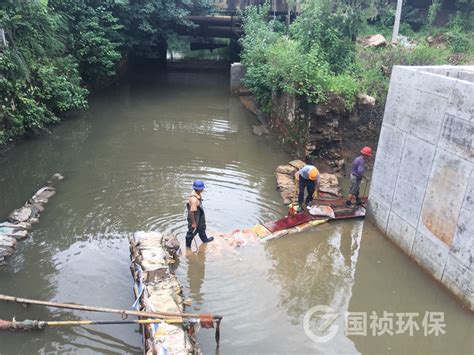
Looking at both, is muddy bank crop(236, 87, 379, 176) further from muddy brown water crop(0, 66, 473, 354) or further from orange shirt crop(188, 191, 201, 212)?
orange shirt crop(188, 191, 201, 212)

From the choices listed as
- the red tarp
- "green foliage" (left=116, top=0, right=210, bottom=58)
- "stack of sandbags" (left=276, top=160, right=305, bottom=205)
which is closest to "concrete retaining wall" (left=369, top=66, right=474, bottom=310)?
the red tarp

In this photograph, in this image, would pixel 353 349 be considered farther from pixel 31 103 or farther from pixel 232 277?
pixel 31 103

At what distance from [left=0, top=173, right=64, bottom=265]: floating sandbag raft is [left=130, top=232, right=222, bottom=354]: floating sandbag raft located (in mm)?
2399

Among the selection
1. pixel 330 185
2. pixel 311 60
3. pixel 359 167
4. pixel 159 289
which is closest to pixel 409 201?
pixel 359 167

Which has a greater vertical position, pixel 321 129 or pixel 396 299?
pixel 321 129

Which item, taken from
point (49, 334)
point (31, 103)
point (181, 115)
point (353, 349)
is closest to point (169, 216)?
point (49, 334)

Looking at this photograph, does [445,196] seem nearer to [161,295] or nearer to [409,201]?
[409,201]

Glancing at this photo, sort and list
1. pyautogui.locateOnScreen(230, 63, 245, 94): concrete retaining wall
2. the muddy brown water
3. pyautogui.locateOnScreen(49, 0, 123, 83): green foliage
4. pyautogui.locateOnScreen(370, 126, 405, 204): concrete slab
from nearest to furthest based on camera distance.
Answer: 1. the muddy brown water
2. pyautogui.locateOnScreen(370, 126, 405, 204): concrete slab
3. pyautogui.locateOnScreen(49, 0, 123, 83): green foliage
4. pyautogui.locateOnScreen(230, 63, 245, 94): concrete retaining wall

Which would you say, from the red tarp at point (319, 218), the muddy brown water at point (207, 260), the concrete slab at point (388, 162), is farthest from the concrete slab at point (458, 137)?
the red tarp at point (319, 218)

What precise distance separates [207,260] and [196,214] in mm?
933

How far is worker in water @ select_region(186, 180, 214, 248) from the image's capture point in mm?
8242

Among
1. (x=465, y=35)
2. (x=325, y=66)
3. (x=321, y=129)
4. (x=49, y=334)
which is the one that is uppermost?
(x=465, y=35)

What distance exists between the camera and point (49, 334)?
6617 millimetres

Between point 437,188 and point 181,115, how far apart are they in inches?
485
